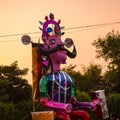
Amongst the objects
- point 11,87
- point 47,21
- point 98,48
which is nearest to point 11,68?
point 11,87

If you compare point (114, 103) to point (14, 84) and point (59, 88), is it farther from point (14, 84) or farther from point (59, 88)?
point (59, 88)

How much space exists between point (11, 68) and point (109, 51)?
5935mm

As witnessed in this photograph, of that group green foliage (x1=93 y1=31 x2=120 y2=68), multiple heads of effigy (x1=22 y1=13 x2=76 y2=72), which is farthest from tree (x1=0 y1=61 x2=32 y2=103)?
multiple heads of effigy (x1=22 y1=13 x2=76 y2=72)

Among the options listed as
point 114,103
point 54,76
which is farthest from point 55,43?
point 114,103

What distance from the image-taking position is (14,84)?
27672mm

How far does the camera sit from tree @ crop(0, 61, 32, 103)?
2626 cm

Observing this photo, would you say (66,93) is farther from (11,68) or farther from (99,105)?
(11,68)

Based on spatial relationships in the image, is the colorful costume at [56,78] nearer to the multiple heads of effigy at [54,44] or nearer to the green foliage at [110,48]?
the multiple heads of effigy at [54,44]

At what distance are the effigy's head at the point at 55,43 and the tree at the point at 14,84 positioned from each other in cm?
1540

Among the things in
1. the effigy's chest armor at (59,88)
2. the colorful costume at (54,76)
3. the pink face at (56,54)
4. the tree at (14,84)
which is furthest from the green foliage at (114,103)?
the effigy's chest armor at (59,88)

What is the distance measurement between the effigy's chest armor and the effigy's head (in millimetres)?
295

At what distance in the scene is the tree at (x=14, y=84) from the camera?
26263mm

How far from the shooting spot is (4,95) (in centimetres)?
2464

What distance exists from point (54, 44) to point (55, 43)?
30 millimetres
